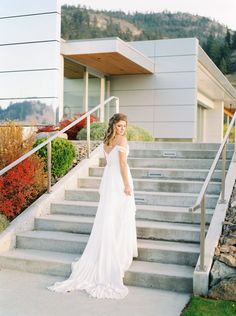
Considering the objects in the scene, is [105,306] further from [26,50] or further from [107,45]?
[107,45]

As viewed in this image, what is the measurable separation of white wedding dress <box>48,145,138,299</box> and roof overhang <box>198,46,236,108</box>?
41.9 ft

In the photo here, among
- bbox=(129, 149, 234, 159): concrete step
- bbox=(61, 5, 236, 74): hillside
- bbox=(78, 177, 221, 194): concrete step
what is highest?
bbox=(61, 5, 236, 74): hillside

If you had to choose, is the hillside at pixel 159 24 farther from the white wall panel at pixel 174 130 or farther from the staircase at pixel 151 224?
the staircase at pixel 151 224

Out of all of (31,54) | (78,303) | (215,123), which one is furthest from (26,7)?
(215,123)

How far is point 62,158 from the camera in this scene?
8.16 metres

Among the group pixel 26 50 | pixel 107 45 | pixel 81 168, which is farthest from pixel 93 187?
pixel 107 45

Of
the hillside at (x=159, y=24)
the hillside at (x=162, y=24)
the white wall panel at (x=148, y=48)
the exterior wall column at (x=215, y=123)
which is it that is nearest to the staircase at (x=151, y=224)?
the white wall panel at (x=148, y=48)

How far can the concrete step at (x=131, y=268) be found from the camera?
5327 millimetres

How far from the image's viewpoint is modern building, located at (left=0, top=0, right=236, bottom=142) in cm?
1177

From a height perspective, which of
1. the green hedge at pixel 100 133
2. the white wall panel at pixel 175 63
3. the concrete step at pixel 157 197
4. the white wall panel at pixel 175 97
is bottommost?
the concrete step at pixel 157 197

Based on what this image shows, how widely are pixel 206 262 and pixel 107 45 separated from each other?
9578 mm

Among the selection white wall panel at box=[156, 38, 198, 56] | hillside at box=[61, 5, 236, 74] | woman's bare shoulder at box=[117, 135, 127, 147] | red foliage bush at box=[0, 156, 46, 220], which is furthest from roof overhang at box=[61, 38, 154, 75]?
hillside at box=[61, 5, 236, 74]

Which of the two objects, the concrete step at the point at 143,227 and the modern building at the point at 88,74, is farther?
the modern building at the point at 88,74

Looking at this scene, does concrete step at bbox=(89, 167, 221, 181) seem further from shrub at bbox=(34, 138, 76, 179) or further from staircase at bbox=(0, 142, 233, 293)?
shrub at bbox=(34, 138, 76, 179)
